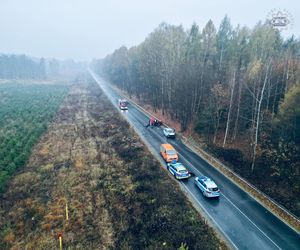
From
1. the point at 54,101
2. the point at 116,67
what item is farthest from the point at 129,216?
the point at 116,67

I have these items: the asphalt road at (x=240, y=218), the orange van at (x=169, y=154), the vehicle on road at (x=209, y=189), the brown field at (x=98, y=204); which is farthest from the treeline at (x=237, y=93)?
the brown field at (x=98, y=204)

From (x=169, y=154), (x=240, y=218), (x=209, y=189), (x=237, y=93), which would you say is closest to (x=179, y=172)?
(x=209, y=189)

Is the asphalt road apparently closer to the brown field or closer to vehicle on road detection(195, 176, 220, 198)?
vehicle on road detection(195, 176, 220, 198)

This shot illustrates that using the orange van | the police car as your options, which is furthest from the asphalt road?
the orange van

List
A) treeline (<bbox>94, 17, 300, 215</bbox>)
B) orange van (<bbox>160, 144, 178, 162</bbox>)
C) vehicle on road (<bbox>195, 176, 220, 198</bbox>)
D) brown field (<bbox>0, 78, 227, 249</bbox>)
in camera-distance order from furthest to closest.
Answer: orange van (<bbox>160, 144, 178, 162</bbox>) < treeline (<bbox>94, 17, 300, 215</bbox>) < vehicle on road (<bbox>195, 176, 220, 198</bbox>) < brown field (<bbox>0, 78, 227, 249</bbox>)

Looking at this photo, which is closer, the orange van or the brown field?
the brown field

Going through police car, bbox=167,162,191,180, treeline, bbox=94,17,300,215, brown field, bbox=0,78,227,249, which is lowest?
brown field, bbox=0,78,227,249

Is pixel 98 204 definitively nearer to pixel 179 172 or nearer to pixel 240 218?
pixel 179 172

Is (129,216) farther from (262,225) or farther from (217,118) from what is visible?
(217,118)
